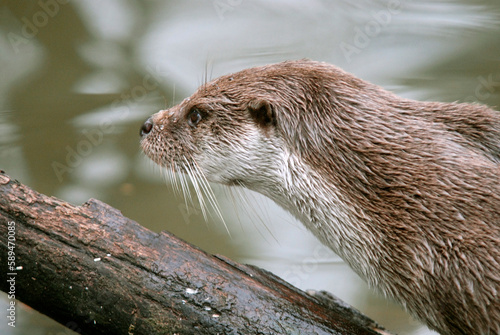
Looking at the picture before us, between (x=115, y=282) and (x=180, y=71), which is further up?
(x=180, y=71)

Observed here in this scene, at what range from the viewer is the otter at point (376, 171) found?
111 inches

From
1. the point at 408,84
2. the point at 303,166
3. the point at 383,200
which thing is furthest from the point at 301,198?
the point at 408,84

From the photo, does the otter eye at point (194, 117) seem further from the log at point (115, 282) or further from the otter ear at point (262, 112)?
the log at point (115, 282)

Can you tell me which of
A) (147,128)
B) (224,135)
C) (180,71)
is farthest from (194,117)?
(180,71)

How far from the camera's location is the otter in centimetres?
281

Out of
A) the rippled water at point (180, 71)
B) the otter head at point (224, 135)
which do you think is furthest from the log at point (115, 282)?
the rippled water at point (180, 71)

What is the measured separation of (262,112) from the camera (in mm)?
3178

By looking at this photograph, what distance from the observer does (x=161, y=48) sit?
7.20 m

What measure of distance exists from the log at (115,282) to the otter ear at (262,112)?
0.80m

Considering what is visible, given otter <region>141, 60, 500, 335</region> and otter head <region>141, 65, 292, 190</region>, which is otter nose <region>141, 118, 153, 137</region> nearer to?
otter head <region>141, 65, 292, 190</region>

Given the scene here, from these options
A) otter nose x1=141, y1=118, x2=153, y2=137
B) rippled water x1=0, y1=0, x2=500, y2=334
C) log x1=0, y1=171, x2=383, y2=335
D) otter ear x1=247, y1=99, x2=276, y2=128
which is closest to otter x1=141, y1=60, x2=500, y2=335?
otter ear x1=247, y1=99, x2=276, y2=128

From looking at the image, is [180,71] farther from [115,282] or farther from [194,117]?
[115,282]

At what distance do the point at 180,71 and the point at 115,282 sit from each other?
457 centimetres

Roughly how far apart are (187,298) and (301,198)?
752mm
